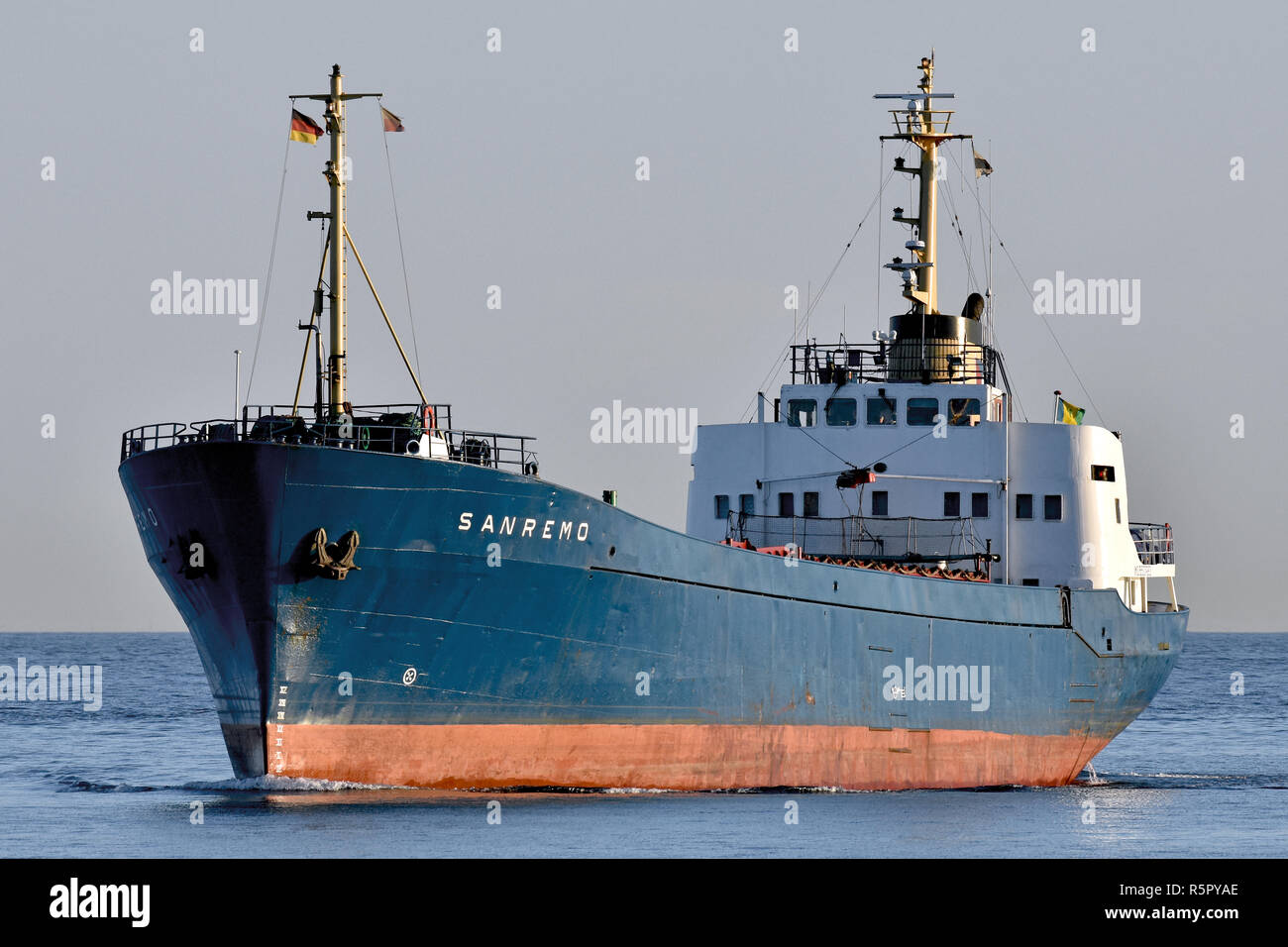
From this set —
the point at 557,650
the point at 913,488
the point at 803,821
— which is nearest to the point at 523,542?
the point at 557,650

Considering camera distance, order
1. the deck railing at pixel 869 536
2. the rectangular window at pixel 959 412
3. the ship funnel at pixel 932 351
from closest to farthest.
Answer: the deck railing at pixel 869 536, the rectangular window at pixel 959 412, the ship funnel at pixel 932 351

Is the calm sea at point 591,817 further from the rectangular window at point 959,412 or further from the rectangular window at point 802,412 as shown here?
the rectangular window at point 802,412

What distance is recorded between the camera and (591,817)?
25094 mm

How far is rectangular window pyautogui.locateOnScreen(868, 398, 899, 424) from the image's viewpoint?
37.3 meters

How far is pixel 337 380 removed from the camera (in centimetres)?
2784

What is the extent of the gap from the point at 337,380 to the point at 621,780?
7.23 metres

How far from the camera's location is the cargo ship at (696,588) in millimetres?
25969


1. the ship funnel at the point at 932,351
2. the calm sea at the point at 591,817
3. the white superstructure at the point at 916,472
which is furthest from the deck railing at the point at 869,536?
the calm sea at the point at 591,817

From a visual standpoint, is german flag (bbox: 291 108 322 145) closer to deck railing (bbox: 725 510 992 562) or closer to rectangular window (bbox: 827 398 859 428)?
deck railing (bbox: 725 510 992 562)

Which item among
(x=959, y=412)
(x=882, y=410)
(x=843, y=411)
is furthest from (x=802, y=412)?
(x=959, y=412)

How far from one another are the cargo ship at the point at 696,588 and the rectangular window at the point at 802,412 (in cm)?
6

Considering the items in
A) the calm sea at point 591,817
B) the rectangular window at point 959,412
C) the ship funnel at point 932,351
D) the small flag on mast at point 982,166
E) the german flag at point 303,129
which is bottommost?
the calm sea at point 591,817

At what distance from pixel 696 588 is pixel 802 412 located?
9276 millimetres

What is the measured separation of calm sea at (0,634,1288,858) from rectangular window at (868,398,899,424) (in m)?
7.51
